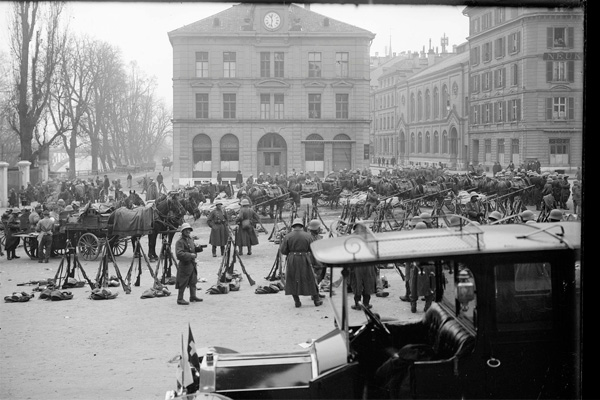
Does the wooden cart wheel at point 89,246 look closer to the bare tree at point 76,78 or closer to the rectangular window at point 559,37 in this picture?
the bare tree at point 76,78

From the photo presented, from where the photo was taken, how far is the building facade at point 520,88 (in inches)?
424

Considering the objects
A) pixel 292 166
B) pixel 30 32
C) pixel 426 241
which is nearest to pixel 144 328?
pixel 426 241

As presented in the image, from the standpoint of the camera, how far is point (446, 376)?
18.6ft

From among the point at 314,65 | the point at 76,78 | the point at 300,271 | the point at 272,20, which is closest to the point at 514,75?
the point at 300,271

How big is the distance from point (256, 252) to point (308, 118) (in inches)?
243

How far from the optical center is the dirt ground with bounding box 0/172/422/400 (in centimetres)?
872

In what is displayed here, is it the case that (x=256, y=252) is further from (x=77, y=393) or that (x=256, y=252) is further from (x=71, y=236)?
(x=77, y=393)

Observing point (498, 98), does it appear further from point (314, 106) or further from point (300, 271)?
point (300, 271)

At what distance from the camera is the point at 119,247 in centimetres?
1955

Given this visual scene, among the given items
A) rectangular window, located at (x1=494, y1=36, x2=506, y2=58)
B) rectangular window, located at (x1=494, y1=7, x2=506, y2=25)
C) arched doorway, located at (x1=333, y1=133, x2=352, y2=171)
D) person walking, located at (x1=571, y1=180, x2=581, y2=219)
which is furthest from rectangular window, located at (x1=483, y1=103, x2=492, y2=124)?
person walking, located at (x1=571, y1=180, x2=581, y2=219)

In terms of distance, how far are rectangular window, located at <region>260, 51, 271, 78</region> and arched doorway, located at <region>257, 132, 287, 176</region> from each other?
6.67 ft

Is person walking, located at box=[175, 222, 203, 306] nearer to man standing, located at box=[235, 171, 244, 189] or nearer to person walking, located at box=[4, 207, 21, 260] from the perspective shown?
person walking, located at box=[4, 207, 21, 260]

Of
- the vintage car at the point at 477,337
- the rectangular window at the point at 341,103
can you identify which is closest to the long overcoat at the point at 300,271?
the vintage car at the point at 477,337

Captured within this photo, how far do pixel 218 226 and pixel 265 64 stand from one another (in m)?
5.76
